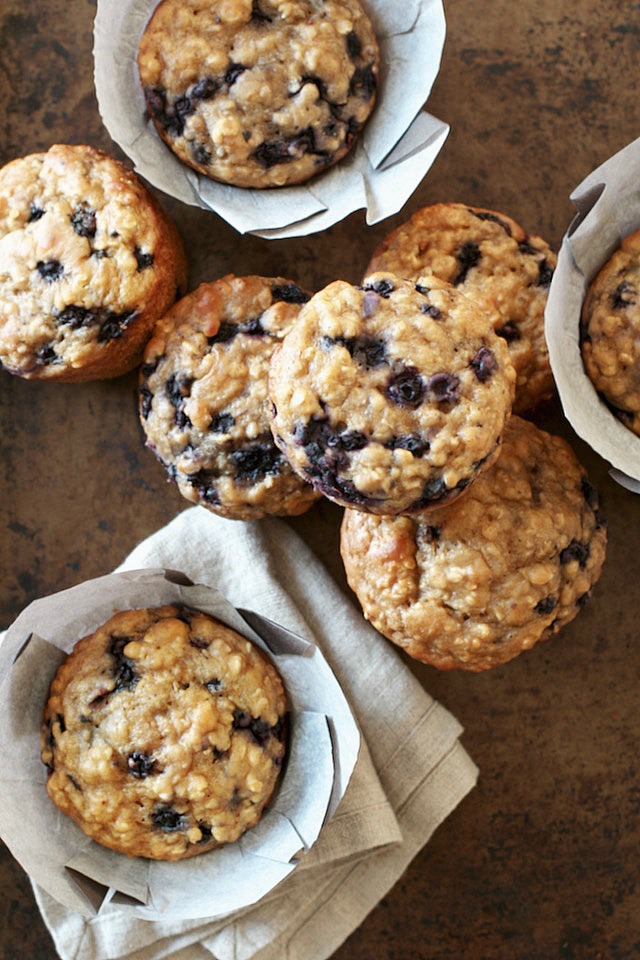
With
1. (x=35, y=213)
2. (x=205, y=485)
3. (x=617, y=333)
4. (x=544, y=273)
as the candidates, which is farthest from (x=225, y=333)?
(x=617, y=333)

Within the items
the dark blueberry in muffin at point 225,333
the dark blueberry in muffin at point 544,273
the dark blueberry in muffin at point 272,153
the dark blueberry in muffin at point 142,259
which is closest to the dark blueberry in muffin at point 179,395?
the dark blueberry in muffin at point 225,333

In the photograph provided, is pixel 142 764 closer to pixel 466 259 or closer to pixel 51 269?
pixel 51 269

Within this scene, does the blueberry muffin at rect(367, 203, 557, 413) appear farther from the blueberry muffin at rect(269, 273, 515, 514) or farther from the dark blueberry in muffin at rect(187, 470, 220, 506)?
the dark blueberry in muffin at rect(187, 470, 220, 506)

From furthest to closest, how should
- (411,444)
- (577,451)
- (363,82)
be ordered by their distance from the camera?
1. (577,451)
2. (363,82)
3. (411,444)

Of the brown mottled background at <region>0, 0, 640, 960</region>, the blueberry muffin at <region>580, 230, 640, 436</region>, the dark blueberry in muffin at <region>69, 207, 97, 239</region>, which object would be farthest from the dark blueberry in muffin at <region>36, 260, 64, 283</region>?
the blueberry muffin at <region>580, 230, 640, 436</region>

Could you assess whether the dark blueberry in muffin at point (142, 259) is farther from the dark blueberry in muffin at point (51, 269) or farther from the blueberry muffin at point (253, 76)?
the blueberry muffin at point (253, 76)

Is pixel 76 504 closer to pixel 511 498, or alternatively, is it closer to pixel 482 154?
pixel 511 498
